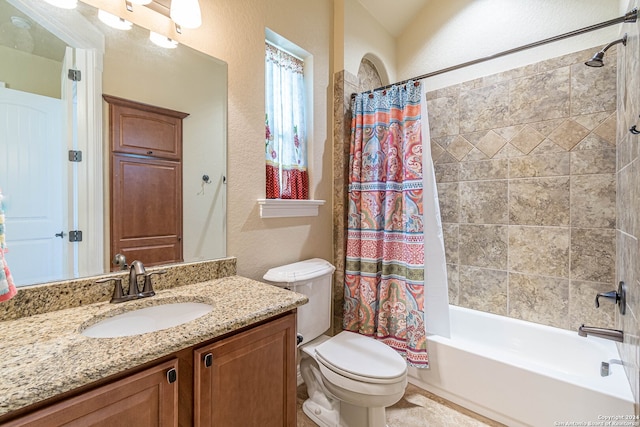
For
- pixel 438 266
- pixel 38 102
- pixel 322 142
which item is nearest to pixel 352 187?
pixel 322 142

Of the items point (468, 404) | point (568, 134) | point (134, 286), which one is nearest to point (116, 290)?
point (134, 286)

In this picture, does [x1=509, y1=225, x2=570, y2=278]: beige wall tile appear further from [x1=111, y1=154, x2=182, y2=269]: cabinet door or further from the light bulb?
the light bulb

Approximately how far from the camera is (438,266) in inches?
72.5

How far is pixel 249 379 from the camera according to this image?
943 millimetres

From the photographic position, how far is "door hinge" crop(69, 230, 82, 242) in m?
1.00

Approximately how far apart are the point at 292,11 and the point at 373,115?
84 centimetres

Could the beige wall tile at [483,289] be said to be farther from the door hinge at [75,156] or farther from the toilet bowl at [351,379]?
the door hinge at [75,156]

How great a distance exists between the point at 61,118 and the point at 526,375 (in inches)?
92.2

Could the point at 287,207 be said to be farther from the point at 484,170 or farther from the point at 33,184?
the point at 484,170

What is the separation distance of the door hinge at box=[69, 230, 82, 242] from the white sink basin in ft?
1.04

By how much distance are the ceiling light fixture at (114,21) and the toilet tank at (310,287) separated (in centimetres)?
125

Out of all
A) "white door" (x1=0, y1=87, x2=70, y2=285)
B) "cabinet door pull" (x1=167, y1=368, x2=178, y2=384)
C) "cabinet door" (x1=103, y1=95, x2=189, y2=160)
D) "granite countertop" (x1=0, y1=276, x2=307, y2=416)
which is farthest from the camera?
"cabinet door" (x1=103, y1=95, x2=189, y2=160)

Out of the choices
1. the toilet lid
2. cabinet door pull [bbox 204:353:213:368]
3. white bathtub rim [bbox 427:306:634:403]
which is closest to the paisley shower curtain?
white bathtub rim [bbox 427:306:634:403]

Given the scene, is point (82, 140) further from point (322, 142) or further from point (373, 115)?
point (373, 115)
